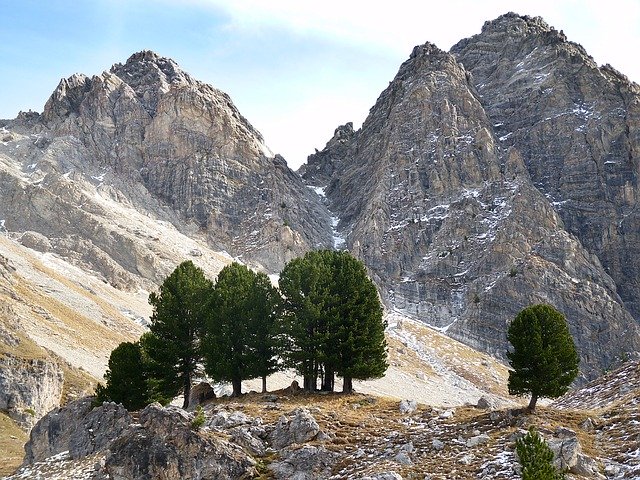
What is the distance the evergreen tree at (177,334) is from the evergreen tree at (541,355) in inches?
843

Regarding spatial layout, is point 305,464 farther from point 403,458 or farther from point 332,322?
point 332,322

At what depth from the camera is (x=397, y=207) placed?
19138 centimetres

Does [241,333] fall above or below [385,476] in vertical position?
above

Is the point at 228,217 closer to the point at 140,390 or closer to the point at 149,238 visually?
the point at 149,238

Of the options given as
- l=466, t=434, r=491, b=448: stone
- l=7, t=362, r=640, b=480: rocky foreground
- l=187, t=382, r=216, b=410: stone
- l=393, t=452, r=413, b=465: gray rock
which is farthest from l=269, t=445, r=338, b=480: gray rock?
l=187, t=382, r=216, b=410: stone

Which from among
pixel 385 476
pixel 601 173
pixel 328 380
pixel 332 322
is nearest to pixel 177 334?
pixel 328 380

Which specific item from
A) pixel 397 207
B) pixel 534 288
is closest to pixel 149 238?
pixel 397 207

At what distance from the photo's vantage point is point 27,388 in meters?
64.0

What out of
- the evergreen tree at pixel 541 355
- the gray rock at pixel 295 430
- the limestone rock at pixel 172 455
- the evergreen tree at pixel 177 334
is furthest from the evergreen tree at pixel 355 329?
the limestone rock at pixel 172 455

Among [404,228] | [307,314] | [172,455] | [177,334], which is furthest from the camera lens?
[404,228]

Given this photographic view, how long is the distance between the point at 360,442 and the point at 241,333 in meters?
14.7

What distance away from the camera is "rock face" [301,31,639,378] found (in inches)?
5955

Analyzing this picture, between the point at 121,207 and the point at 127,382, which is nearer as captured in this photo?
the point at 127,382

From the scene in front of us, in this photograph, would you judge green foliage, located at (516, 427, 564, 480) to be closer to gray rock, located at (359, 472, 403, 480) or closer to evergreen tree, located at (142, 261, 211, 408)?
gray rock, located at (359, 472, 403, 480)
